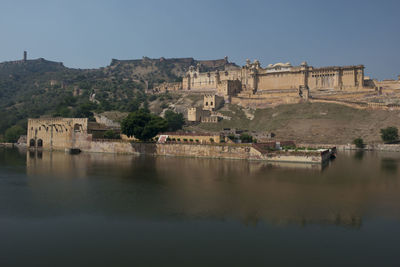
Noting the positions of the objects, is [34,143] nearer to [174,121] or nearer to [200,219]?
[174,121]

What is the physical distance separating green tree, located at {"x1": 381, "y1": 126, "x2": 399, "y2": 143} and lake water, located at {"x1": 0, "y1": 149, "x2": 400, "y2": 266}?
26.8 m

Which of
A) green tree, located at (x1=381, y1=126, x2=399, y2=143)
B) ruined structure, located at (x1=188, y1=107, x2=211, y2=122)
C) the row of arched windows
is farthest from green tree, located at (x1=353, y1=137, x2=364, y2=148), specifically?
the row of arched windows

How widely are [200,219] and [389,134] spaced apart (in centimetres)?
4482

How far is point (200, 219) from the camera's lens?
645 inches

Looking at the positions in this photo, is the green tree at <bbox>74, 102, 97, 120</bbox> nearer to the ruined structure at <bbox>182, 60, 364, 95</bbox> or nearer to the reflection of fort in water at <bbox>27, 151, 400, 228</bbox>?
the ruined structure at <bbox>182, 60, 364, 95</bbox>

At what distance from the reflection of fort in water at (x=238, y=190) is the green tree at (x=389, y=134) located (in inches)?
767

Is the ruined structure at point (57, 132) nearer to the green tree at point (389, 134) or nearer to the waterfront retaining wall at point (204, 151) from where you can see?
the waterfront retaining wall at point (204, 151)

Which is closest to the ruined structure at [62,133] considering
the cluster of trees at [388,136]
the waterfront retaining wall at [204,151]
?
the waterfront retaining wall at [204,151]

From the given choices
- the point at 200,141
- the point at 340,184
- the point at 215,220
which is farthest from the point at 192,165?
the point at 215,220

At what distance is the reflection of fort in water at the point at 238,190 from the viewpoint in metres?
17.5

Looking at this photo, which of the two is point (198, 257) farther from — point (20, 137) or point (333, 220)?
point (20, 137)

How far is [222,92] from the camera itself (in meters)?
80.2

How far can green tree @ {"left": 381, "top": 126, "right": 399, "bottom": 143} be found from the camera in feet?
170

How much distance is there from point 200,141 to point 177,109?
3458 centimetres
